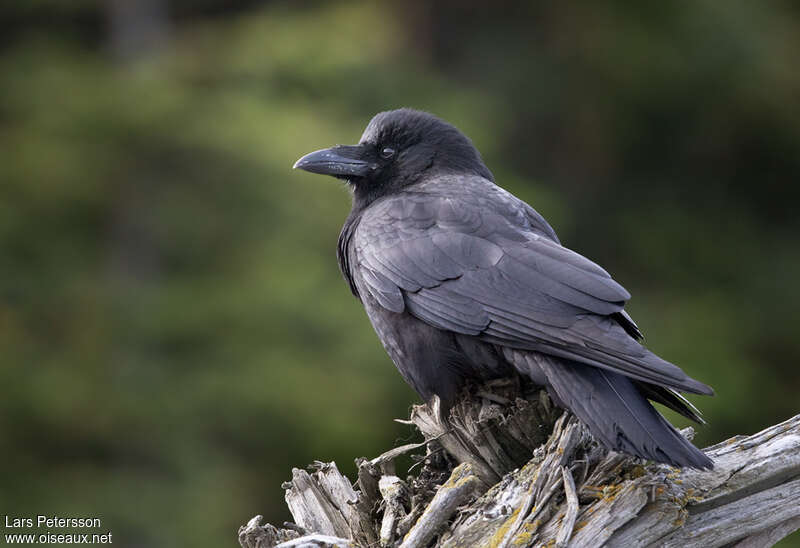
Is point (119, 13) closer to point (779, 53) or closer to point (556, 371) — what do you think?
point (779, 53)

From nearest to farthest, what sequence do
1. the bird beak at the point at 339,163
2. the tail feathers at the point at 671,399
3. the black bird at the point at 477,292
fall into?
the black bird at the point at 477,292
the tail feathers at the point at 671,399
the bird beak at the point at 339,163

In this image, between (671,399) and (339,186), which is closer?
(671,399)

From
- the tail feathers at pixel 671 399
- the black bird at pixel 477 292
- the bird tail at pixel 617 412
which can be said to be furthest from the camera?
the tail feathers at pixel 671 399

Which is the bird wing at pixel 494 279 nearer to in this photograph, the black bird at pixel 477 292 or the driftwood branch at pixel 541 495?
the black bird at pixel 477 292

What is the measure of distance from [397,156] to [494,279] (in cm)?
156

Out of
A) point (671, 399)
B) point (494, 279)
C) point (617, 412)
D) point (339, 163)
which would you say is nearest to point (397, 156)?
point (339, 163)

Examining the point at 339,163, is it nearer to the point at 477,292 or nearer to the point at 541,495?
the point at 477,292

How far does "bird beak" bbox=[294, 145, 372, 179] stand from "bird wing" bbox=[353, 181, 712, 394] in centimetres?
30

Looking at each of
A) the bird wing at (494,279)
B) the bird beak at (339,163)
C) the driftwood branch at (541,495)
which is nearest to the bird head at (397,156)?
the bird beak at (339,163)

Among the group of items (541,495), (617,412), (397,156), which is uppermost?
(397,156)

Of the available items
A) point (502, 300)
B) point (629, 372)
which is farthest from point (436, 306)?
point (629, 372)

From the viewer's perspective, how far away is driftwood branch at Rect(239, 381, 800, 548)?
3957 millimetres

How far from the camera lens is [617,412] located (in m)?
4.06

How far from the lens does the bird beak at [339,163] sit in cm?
611
